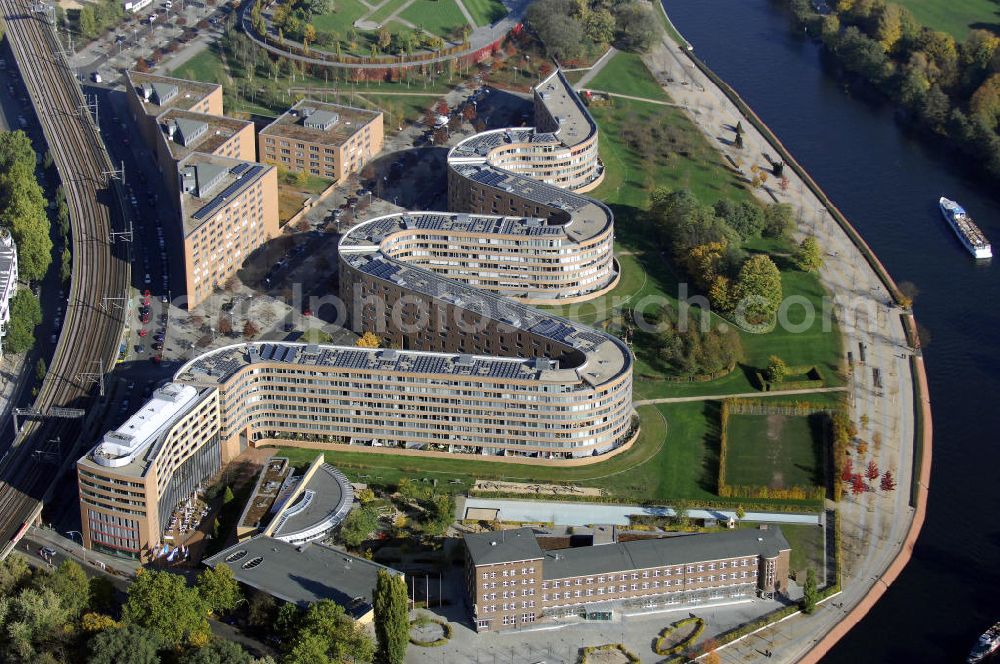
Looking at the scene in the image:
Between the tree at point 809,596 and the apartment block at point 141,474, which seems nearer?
the tree at point 809,596

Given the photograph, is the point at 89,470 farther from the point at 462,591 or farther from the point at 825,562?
the point at 825,562

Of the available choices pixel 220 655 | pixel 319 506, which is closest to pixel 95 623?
pixel 220 655

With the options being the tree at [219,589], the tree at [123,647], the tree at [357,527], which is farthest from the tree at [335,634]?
the tree at [357,527]

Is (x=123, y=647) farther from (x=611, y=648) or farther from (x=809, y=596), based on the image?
(x=809, y=596)

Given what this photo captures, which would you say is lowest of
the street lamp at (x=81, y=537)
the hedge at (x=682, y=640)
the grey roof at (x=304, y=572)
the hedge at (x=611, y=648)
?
the street lamp at (x=81, y=537)

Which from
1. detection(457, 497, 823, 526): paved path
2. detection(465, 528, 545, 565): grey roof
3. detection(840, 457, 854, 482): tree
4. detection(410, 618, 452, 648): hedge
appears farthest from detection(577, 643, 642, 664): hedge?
detection(840, 457, 854, 482): tree

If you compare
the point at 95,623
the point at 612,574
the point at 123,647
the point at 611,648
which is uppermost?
the point at 612,574

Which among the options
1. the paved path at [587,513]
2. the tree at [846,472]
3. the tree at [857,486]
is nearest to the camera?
the paved path at [587,513]

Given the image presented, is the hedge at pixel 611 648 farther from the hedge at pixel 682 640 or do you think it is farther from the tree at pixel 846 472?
A: the tree at pixel 846 472

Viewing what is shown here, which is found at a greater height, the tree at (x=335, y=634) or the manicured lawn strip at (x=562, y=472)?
the tree at (x=335, y=634)
